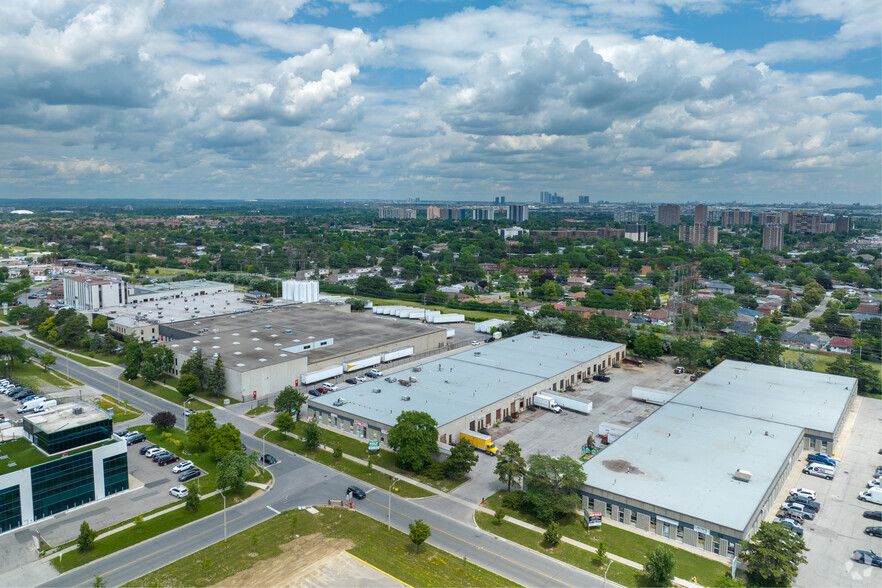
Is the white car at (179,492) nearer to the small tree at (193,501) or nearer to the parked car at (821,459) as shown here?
the small tree at (193,501)

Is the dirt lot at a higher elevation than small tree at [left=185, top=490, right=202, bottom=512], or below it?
below

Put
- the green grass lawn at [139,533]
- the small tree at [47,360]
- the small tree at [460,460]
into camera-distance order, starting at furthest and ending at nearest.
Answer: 1. the small tree at [47,360]
2. the small tree at [460,460]
3. the green grass lawn at [139,533]

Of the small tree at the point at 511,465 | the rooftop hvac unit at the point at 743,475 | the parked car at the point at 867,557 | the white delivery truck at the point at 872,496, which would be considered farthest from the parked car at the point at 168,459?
the white delivery truck at the point at 872,496

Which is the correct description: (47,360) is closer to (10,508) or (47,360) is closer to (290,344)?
(290,344)

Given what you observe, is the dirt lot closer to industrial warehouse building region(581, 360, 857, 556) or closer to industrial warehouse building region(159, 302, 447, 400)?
industrial warehouse building region(581, 360, 857, 556)

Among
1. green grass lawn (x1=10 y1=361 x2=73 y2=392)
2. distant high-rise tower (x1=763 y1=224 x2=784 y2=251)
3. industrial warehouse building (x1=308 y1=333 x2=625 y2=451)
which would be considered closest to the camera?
industrial warehouse building (x1=308 y1=333 x2=625 y2=451)

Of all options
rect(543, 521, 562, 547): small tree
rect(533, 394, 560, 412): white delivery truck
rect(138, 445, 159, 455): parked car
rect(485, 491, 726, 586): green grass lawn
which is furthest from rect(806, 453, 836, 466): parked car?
rect(138, 445, 159, 455): parked car

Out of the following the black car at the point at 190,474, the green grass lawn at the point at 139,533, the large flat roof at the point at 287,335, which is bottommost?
the green grass lawn at the point at 139,533
